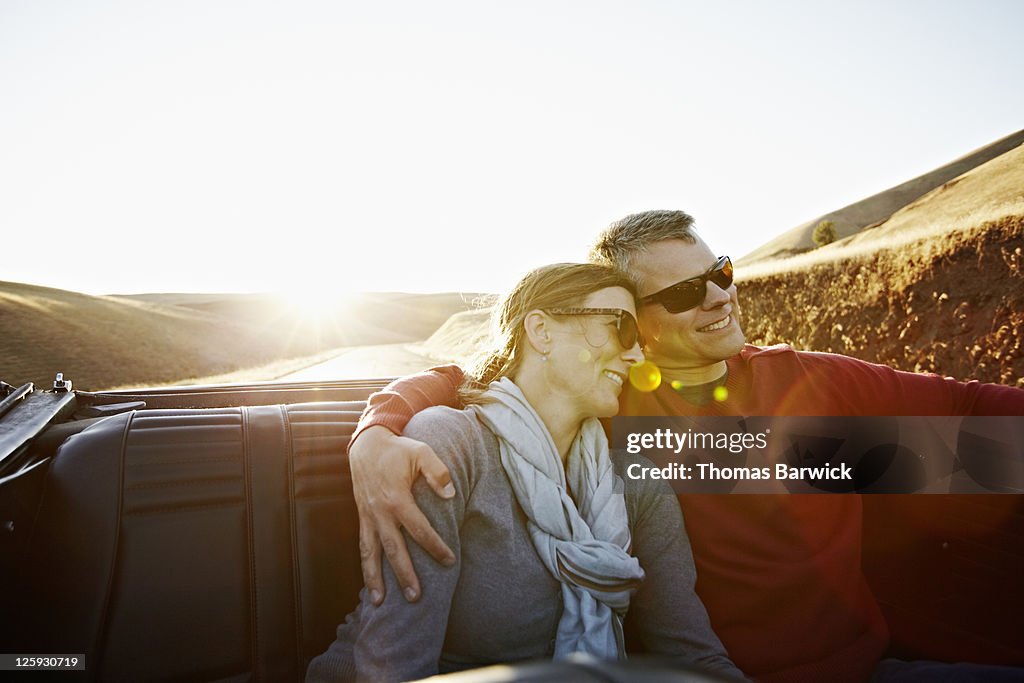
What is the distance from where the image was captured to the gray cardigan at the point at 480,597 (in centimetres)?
161

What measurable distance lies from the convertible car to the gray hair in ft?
4.67

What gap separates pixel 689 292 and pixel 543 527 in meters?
1.36

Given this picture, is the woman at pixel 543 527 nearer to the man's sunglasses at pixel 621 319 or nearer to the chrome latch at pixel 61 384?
the man's sunglasses at pixel 621 319

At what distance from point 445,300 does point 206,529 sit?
4840 inches

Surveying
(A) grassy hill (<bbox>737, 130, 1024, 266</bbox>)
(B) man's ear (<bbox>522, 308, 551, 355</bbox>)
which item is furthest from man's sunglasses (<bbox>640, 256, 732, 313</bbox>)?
(A) grassy hill (<bbox>737, 130, 1024, 266</bbox>)

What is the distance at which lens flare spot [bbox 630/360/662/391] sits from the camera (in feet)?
8.59

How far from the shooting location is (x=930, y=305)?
8.91m

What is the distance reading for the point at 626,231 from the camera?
9.04 ft

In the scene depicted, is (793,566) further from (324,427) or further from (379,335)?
(379,335)

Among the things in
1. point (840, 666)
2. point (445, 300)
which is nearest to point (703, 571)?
point (840, 666)

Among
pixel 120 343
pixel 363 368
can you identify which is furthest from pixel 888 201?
pixel 120 343

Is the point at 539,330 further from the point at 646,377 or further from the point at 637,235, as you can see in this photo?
the point at 637,235

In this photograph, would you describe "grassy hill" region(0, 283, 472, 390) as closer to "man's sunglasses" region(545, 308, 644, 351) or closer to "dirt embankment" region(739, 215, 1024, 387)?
"man's sunglasses" region(545, 308, 644, 351)

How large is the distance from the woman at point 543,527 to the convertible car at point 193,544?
30 centimetres
